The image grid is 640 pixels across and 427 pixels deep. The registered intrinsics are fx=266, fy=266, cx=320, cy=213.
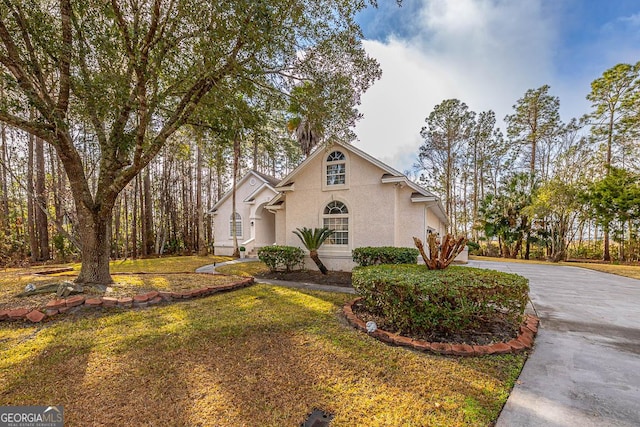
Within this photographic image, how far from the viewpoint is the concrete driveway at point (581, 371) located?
2678 millimetres

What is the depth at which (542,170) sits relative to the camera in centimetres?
2394

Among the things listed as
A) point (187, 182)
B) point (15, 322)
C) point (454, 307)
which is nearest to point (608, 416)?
point (454, 307)

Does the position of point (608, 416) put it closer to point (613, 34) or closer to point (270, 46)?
point (270, 46)

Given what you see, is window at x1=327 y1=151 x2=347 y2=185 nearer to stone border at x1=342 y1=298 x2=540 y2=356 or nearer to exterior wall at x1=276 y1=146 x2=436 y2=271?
exterior wall at x1=276 y1=146 x2=436 y2=271

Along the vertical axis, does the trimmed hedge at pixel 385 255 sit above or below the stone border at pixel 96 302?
above

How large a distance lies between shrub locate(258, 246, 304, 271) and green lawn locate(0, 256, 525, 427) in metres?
5.81

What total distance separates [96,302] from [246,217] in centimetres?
1458

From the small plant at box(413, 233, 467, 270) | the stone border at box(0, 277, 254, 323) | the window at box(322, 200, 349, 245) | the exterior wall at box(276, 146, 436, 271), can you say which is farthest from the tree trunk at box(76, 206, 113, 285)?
the small plant at box(413, 233, 467, 270)

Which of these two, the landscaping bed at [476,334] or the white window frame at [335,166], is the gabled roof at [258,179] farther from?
the landscaping bed at [476,334]

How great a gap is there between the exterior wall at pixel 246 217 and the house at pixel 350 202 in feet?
21.6

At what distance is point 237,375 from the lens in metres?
3.35

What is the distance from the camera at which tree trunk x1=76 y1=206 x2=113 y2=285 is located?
284 inches

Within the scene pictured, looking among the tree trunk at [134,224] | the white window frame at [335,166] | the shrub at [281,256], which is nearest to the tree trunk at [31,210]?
the tree trunk at [134,224]

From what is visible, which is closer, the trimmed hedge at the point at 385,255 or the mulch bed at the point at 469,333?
the mulch bed at the point at 469,333
